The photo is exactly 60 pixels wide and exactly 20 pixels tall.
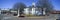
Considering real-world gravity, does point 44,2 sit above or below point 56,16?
above

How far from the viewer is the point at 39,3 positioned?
23.4 metres

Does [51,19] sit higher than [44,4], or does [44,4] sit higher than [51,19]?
[44,4]

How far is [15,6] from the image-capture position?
24312mm

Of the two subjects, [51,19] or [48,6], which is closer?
[51,19]

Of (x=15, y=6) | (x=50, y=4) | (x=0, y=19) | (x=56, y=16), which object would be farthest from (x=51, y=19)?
(x=15, y=6)

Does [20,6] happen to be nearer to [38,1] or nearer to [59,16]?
[38,1]

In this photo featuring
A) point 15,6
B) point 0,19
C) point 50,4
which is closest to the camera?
point 0,19

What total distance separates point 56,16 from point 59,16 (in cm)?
26

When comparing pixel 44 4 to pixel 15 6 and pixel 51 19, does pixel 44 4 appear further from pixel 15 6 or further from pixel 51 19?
pixel 51 19

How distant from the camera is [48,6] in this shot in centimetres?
2358

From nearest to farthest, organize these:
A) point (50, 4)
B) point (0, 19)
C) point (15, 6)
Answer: point (0, 19)
point (50, 4)
point (15, 6)

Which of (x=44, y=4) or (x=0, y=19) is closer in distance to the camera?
(x=0, y=19)

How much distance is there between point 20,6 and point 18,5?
1.48 feet

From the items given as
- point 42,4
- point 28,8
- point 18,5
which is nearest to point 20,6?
point 18,5
